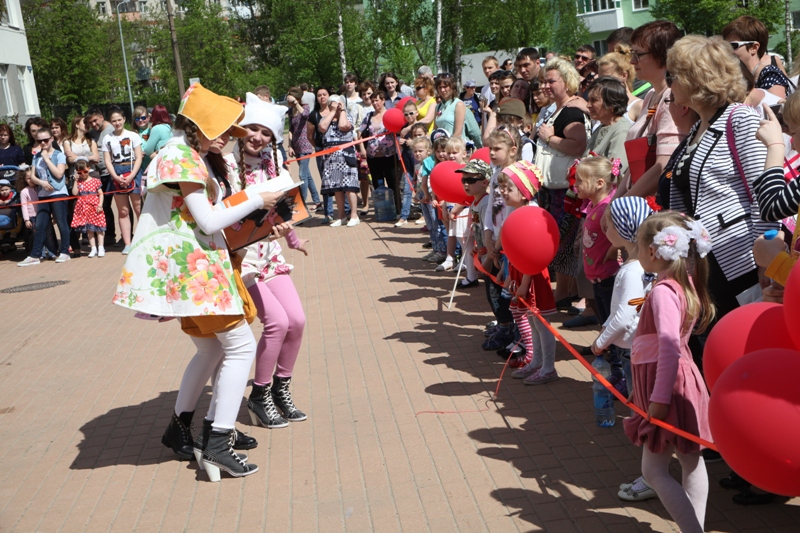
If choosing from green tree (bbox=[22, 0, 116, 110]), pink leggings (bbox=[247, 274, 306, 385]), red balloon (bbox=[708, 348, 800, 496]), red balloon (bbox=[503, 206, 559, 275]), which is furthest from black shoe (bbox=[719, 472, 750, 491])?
green tree (bbox=[22, 0, 116, 110])

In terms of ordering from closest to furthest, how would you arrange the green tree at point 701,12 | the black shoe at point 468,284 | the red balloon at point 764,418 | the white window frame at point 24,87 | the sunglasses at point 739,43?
the red balloon at point 764,418
the sunglasses at point 739,43
the black shoe at point 468,284
the white window frame at point 24,87
the green tree at point 701,12

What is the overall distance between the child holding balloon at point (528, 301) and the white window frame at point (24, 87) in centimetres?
3648

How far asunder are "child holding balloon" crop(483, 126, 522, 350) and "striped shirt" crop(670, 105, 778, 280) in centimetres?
241

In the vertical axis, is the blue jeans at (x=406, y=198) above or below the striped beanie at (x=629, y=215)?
below

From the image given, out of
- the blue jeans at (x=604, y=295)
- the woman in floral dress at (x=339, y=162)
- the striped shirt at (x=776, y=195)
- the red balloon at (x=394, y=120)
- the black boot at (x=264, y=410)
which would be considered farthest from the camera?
the woman in floral dress at (x=339, y=162)

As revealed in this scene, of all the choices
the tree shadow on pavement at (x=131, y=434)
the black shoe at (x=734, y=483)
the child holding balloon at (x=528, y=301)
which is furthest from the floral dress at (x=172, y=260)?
the black shoe at (x=734, y=483)

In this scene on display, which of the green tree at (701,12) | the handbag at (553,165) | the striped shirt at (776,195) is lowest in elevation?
the handbag at (553,165)

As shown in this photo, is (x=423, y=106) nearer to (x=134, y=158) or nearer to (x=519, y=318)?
(x=134, y=158)

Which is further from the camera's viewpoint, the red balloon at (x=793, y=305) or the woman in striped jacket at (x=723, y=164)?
the woman in striped jacket at (x=723, y=164)

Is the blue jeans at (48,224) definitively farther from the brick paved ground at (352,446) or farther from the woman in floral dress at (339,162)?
the brick paved ground at (352,446)

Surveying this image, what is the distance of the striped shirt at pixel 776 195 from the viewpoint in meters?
3.67

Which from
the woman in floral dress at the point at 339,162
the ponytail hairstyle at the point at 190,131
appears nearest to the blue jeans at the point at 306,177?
the woman in floral dress at the point at 339,162

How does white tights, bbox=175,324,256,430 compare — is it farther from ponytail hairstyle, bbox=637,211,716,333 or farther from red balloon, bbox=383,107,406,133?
red balloon, bbox=383,107,406,133

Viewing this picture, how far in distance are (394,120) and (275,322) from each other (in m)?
8.50
